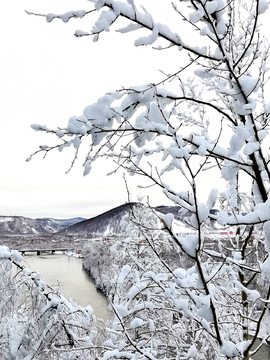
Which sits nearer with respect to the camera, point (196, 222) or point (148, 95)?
point (196, 222)

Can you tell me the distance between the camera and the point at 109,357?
2.53m

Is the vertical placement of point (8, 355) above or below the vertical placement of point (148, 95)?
below

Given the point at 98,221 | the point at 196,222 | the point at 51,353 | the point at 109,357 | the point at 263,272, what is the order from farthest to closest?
the point at 98,221 < the point at 51,353 < the point at 109,357 < the point at 263,272 < the point at 196,222

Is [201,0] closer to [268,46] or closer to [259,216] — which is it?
[259,216]

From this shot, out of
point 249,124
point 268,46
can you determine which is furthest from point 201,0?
point 268,46

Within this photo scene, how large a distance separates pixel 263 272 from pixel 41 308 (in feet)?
10.5

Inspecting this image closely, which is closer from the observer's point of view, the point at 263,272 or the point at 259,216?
the point at 259,216

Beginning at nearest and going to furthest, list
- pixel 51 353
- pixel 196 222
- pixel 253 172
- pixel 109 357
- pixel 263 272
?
pixel 196 222 < pixel 263 272 < pixel 253 172 < pixel 109 357 < pixel 51 353

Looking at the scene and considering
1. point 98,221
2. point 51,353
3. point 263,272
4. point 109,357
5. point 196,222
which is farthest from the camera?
point 98,221

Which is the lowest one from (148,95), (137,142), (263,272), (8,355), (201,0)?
(8,355)

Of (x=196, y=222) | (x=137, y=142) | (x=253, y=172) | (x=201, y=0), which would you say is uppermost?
(x=201, y=0)

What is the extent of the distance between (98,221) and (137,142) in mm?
Answer: 186914

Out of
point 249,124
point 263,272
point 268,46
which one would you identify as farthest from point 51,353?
point 268,46

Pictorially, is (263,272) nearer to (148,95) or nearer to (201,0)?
(148,95)
